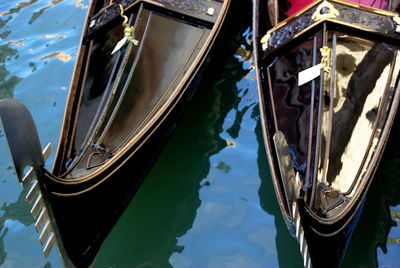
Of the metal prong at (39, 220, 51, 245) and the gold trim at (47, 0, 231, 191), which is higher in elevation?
the gold trim at (47, 0, 231, 191)

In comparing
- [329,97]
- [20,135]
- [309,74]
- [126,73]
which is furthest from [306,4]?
[20,135]

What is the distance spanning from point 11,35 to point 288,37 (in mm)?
2047

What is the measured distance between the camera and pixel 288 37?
2650 mm

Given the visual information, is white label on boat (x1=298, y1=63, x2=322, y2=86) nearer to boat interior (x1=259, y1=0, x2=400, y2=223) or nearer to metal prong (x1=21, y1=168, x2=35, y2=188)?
boat interior (x1=259, y1=0, x2=400, y2=223)

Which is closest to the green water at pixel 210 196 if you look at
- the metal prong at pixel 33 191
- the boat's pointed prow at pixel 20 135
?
the metal prong at pixel 33 191

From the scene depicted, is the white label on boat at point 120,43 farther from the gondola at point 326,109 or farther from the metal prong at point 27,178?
the metal prong at point 27,178

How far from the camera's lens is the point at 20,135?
1888 mm

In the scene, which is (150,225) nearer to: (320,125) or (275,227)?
(275,227)

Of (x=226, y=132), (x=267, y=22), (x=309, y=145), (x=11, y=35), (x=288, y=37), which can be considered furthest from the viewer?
(x=11, y=35)

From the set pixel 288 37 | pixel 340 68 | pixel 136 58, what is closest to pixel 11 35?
Answer: pixel 136 58

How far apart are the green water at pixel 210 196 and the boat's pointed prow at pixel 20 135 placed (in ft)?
2.45

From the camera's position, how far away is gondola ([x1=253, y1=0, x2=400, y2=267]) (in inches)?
79.4

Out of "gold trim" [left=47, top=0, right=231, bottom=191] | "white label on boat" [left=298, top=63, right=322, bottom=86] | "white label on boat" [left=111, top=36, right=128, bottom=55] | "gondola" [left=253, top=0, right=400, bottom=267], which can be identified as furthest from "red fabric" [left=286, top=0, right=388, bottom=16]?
"white label on boat" [left=111, top=36, right=128, bottom=55]

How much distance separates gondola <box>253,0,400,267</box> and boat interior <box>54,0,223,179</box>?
0.36 metres
